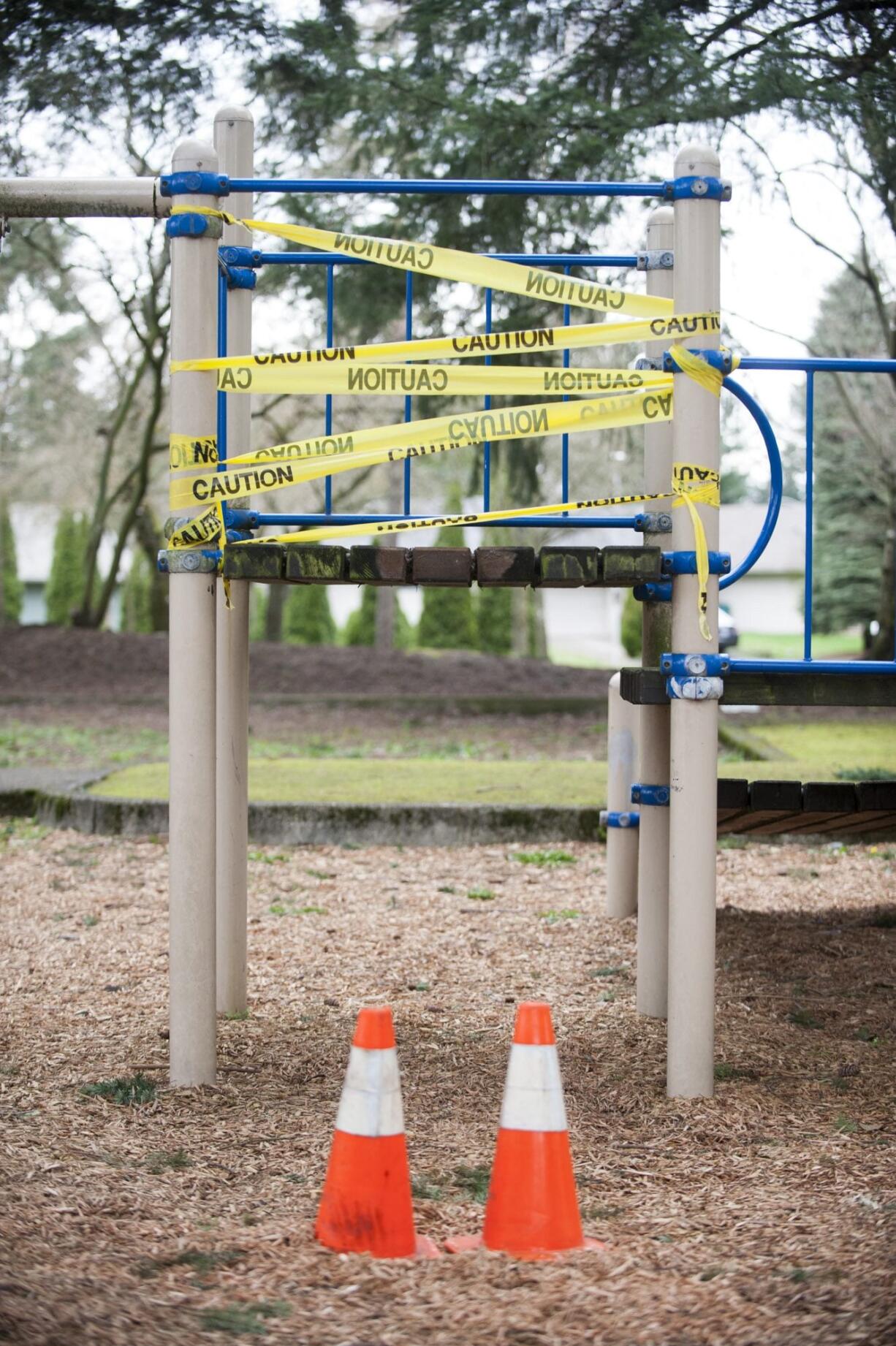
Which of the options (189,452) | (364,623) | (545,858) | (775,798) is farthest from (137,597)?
(189,452)

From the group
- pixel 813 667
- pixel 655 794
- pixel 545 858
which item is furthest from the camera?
pixel 545 858

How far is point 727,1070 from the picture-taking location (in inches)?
140

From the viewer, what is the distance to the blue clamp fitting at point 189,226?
10.9 ft

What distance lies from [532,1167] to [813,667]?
1.65m

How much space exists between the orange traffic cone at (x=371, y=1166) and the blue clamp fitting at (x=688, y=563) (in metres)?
1.41

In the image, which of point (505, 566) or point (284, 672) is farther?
point (284, 672)

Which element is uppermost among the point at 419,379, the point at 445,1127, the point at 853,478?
the point at 853,478

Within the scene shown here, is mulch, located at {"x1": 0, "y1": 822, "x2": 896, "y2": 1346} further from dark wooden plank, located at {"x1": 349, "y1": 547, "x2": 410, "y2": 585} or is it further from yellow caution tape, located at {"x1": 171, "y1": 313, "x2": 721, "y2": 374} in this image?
yellow caution tape, located at {"x1": 171, "y1": 313, "x2": 721, "y2": 374}

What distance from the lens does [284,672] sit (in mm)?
15617

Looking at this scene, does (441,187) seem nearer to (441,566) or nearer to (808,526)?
(441,566)

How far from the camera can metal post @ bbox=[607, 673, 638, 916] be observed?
5141 mm

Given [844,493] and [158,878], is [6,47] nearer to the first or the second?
[158,878]

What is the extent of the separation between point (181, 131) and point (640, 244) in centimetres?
431

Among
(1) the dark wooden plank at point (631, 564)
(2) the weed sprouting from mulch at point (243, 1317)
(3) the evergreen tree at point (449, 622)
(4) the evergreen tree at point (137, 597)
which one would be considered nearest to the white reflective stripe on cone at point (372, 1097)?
(2) the weed sprouting from mulch at point (243, 1317)
